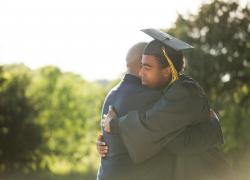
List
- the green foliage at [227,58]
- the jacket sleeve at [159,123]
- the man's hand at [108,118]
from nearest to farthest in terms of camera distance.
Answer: the jacket sleeve at [159,123], the man's hand at [108,118], the green foliage at [227,58]

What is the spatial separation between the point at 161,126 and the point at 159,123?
0.02m

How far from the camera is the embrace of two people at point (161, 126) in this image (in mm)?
3895

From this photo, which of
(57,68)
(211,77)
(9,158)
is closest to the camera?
(211,77)

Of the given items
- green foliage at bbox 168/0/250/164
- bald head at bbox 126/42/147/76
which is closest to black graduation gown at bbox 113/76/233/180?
bald head at bbox 126/42/147/76

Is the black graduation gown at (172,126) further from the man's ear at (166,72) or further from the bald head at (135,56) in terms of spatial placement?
the bald head at (135,56)

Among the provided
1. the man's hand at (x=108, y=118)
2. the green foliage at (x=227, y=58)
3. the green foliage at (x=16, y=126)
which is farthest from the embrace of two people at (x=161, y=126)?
the green foliage at (x=16, y=126)

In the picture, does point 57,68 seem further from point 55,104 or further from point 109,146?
point 109,146

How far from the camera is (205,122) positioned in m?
4.09

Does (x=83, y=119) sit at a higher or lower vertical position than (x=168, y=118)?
lower

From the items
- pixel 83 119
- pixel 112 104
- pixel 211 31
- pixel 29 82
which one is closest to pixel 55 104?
pixel 83 119

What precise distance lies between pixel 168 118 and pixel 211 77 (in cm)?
3764

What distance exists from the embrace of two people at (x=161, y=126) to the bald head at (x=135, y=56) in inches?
8.1

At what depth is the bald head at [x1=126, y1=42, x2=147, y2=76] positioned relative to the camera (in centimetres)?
427

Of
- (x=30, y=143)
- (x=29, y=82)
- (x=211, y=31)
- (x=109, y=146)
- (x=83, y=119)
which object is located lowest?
(x=83, y=119)
